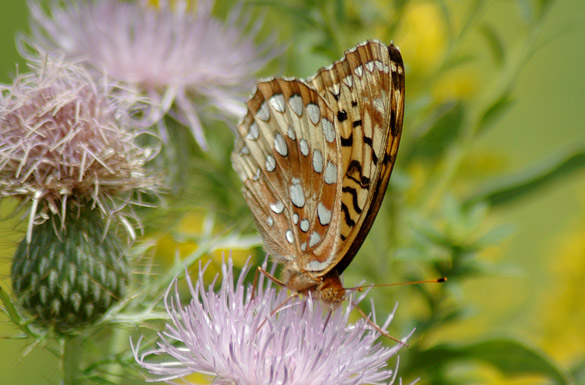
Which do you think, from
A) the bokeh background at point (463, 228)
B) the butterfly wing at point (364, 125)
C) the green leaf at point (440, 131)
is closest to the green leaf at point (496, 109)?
the bokeh background at point (463, 228)

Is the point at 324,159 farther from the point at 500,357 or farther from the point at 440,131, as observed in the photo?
the point at 500,357

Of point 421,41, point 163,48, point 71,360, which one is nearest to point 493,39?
point 421,41

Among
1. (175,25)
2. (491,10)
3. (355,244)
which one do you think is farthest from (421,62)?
(491,10)

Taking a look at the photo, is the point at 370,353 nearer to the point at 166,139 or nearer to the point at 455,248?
the point at 455,248

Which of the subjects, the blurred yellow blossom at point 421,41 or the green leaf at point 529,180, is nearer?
the green leaf at point 529,180

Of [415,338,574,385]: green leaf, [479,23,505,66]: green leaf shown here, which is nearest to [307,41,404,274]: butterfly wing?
[415,338,574,385]: green leaf

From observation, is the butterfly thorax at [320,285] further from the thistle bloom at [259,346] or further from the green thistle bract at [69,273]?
the green thistle bract at [69,273]

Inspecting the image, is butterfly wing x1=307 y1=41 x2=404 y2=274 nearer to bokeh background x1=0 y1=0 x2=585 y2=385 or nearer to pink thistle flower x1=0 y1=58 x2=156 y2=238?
bokeh background x1=0 y1=0 x2=585 y2=385
